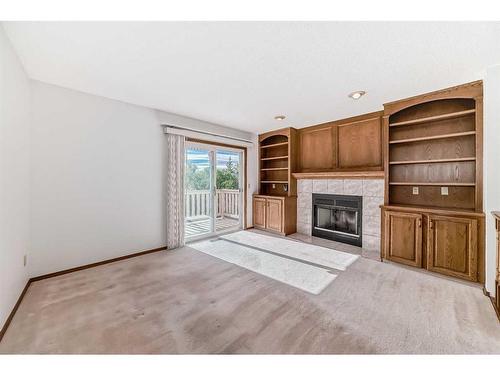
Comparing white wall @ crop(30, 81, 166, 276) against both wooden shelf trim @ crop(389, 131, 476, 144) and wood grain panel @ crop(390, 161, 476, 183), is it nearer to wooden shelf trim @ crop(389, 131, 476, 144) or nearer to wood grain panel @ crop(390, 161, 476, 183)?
wooden shelf trim @ crop(389, 131, 476, 144)

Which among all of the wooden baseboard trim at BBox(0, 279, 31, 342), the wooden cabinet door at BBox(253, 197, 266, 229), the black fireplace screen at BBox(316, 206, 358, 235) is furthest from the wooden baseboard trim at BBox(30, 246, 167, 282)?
the black fireplace screen at BBox(316, 206, 358, 235)

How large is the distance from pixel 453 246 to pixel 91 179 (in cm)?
491

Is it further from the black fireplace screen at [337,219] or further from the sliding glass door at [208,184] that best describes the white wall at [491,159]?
the sliding glass door at [208,184]

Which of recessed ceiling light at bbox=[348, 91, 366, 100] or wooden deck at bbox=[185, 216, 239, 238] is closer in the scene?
recessed ceiling light at bbox=[348, 91, 366, 100]

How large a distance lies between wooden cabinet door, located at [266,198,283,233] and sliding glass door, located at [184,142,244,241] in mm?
711

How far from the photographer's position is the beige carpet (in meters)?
1.51

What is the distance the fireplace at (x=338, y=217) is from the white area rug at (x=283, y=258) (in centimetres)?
66

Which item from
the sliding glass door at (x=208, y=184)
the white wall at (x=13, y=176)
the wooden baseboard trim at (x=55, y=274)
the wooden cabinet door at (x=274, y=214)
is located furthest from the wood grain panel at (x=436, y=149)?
the white wall at (x=13, y=176)

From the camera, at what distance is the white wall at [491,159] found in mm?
2176

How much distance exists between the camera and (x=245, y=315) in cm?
187
